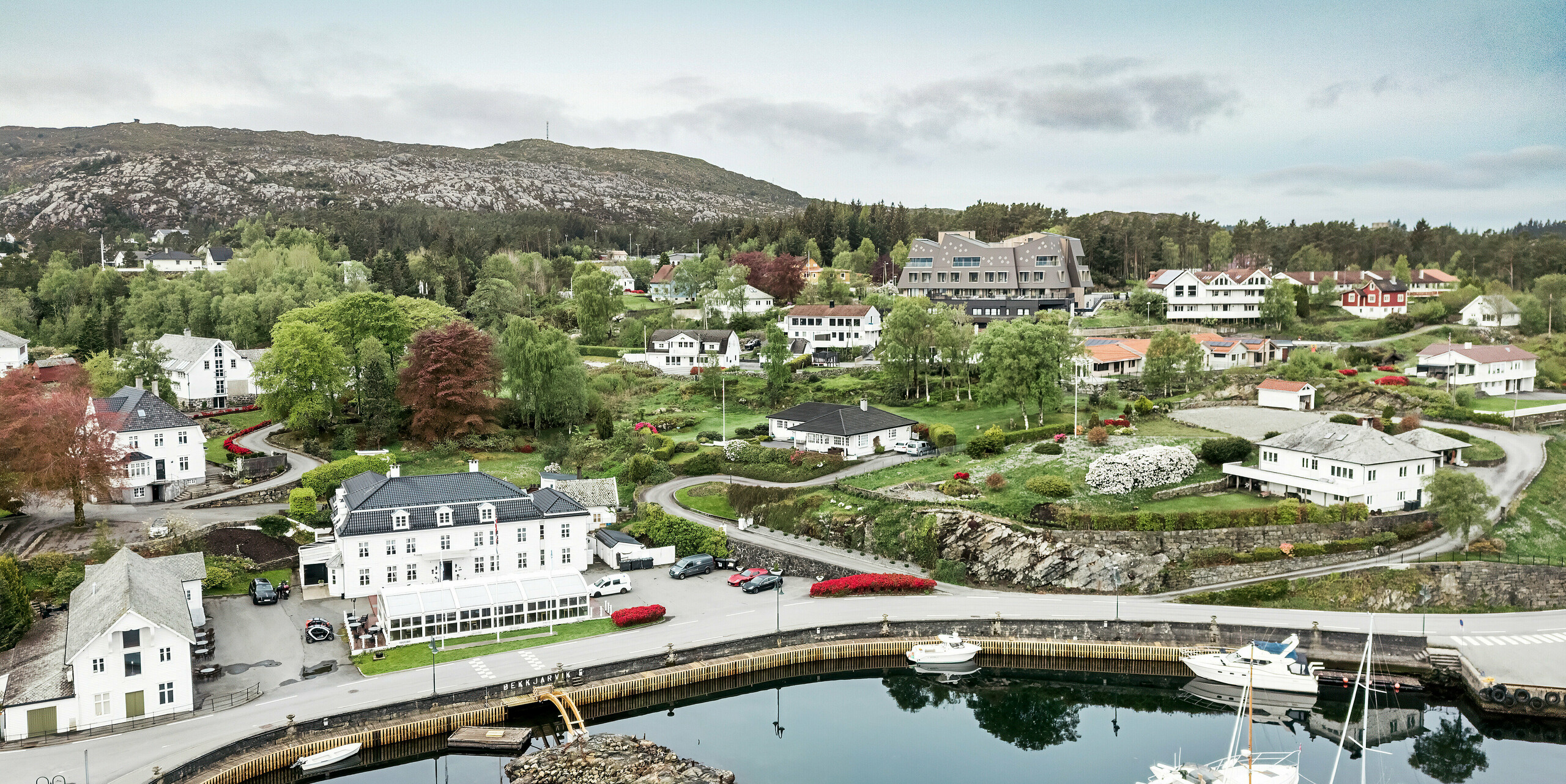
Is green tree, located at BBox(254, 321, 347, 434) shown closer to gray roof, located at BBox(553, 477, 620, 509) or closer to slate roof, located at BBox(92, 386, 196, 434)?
slate roof, located at BBox(92, 386, 196, 434)

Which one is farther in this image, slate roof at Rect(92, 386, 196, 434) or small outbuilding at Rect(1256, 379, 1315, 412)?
small outbuilding at Rect(1256, 379, 1315, 412)

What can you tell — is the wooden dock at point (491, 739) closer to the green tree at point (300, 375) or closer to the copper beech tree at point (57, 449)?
the copper beech tree at point (57, 449)

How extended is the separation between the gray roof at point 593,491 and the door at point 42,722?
75.7 feet

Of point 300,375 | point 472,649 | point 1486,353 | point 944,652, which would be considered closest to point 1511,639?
point 944,652

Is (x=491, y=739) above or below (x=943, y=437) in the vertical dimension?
below

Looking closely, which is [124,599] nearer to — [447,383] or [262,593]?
[262,593]

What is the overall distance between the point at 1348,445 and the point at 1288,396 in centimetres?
1516

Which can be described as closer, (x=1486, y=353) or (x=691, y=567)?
(x=691, y=567)

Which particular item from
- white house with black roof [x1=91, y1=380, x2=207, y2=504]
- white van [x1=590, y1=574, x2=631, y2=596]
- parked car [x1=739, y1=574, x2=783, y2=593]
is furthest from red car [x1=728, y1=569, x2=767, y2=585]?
white house with black roof [x1=91, y1=380, x2=207, y2=504]

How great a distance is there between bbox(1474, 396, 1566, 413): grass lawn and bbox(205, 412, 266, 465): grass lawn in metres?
72.4

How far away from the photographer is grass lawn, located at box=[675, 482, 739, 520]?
50.8 m

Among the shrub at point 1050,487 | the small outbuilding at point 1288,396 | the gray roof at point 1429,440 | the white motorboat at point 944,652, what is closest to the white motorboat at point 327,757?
the white motorboat at point 944,652

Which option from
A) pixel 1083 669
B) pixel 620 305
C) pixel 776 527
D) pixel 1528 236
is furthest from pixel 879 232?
pixel 1083 669

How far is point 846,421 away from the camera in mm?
57938
